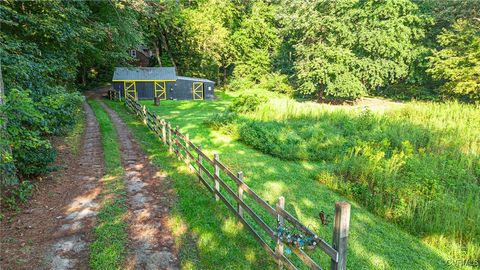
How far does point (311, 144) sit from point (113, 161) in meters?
7.29

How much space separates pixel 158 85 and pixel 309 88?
16.0 metres

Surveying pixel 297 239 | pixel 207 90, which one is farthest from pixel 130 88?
pixel 297 239

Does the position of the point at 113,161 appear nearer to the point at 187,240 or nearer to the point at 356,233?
the point at 187,240

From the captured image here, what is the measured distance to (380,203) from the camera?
780 cm

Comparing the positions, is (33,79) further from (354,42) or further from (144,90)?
(354,42)

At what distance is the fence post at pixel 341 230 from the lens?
3470mm

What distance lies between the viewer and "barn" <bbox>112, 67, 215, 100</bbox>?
108 feet

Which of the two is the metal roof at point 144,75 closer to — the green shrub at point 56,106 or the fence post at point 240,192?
the green shrub at point 56,106

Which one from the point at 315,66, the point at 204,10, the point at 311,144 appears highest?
the point at 204,10

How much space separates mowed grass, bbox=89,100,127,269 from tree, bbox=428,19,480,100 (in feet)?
91.9

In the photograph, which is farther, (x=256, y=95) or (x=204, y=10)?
(x=204, y=10)

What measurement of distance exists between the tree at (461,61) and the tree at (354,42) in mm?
3836

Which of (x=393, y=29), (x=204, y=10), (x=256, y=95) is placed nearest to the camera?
(x=256, y=95)

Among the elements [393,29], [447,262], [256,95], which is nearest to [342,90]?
[393,29]
